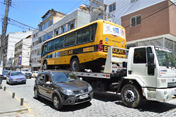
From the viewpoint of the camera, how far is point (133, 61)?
586 centimetres

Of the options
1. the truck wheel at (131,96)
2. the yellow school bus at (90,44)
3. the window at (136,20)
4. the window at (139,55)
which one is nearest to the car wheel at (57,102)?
the truck wheel at (131,96)

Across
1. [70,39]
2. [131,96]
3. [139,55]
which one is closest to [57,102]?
[131,96]

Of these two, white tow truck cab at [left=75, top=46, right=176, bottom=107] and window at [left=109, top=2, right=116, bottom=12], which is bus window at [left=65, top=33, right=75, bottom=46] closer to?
white tow truck cab at [left=75, top=46, right=176, bottom=107]

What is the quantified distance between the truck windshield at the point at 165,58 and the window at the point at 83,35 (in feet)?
13.2

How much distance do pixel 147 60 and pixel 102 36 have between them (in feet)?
9.61

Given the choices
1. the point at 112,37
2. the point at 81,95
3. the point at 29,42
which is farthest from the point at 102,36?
the point at 29,42

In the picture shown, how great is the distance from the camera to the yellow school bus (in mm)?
7547

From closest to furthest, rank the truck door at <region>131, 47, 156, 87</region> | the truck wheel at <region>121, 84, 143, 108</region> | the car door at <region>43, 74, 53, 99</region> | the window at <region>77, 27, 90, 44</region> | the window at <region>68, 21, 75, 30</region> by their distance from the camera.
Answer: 1. the truck door at <region>131, 47, 156, 87</region>
2. the truck wheel at <region>121, 84, 143, 108</region>
3. the car door at <region>43, 74, 53, 99</region>
4. the window at <region>77, 27, 90, 44</region>
5. the window at <region>68, 21, 75, 30</region>

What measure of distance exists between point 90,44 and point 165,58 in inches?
154

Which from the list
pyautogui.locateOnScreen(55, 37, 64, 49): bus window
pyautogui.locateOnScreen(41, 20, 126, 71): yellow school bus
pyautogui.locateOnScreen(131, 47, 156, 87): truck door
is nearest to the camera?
pyautogui.locateOnScreen(131, 47, 156, 87): truck door

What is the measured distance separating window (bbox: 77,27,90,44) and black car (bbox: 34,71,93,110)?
248 centimetres

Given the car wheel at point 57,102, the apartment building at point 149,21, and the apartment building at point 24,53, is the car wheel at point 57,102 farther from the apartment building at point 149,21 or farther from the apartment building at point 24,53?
the apartment building at point 24,53

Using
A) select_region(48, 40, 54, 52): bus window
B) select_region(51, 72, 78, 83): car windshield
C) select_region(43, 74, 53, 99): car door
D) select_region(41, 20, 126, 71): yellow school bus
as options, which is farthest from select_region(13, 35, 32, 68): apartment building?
select_region(51, 72, 78, 83): car windshield

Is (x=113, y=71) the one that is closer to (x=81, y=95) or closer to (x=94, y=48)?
(x=94, y=48)
